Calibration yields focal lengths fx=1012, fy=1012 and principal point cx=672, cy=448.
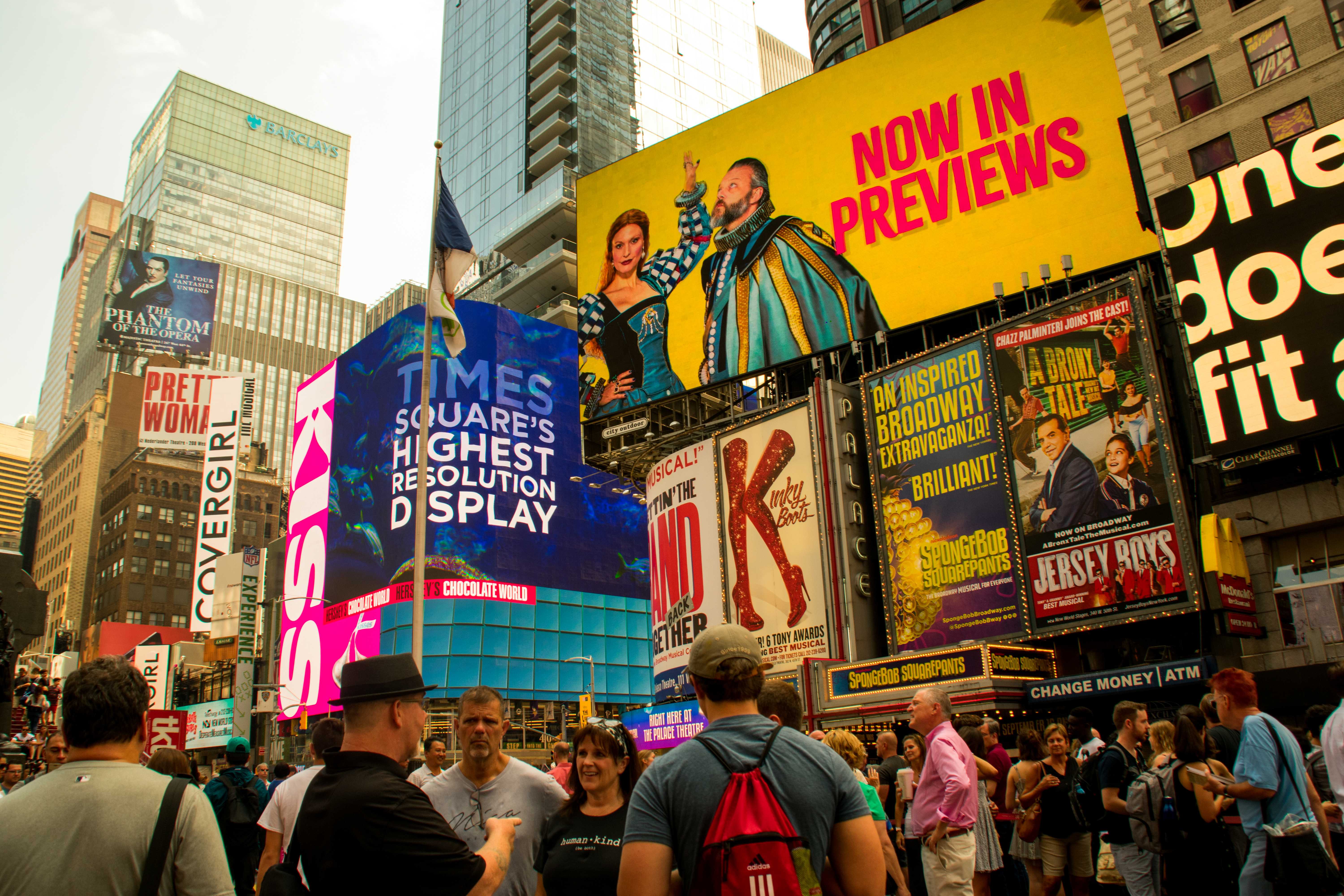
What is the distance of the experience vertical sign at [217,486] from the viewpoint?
2975 inches

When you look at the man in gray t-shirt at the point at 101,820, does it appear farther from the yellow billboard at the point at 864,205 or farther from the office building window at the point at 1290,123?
the yellow billboard at the point at 864,205

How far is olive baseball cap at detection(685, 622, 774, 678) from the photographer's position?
4117 millimetres

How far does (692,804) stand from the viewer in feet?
12.6

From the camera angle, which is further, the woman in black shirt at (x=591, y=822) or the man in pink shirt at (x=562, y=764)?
the man in pink shirt at (x=562, y=764)

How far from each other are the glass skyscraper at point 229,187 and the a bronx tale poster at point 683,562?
161 metres

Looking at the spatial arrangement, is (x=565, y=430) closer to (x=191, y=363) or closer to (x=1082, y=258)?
(x=1082, y=258)

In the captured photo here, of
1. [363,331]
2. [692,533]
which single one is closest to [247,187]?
[363,331]

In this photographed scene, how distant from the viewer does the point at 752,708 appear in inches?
163

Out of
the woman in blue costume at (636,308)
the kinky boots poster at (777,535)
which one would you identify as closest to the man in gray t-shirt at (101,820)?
the kinky boots poster at (777,535)

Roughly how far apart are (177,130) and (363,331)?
159 feet

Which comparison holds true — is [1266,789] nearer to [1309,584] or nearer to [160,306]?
[1309,584]

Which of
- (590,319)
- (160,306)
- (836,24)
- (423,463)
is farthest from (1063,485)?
(160,306)

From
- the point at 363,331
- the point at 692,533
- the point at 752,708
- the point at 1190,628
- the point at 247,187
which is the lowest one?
the point at 752,708

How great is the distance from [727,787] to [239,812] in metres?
8.08
